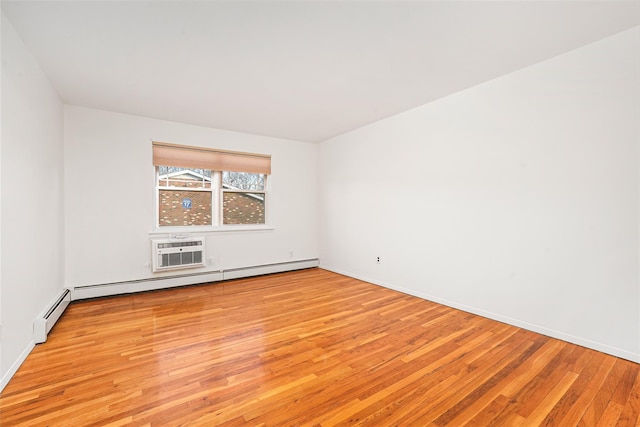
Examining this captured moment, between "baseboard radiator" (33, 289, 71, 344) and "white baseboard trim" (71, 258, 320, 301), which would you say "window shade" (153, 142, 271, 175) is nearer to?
"white baseboard trim" (71, 258, 320, 301)

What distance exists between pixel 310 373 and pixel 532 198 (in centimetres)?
270

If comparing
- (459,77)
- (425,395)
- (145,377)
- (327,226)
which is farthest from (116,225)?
(459,77)

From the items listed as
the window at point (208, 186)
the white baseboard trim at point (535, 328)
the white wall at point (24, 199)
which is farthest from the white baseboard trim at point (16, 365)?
the white baseboard trim at point (535, 328)

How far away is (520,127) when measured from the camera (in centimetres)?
297

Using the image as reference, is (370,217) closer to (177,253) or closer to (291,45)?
(291,45)

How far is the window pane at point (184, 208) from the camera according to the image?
459 centimetres

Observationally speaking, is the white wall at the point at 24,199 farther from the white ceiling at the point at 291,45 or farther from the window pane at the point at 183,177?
the window pane at the point at 183,177

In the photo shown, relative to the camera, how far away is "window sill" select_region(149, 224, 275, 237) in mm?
4484

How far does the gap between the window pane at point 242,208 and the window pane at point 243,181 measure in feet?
0.38

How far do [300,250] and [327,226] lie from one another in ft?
2.44

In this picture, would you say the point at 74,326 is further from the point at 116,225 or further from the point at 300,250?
the point at 300,250

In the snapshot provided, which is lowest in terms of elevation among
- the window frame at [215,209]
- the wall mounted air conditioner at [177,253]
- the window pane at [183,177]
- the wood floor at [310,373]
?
the wood floor at [310,373]

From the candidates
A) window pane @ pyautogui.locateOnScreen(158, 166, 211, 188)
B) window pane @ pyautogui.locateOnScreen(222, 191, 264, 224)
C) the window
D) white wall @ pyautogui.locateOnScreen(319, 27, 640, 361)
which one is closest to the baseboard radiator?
the window

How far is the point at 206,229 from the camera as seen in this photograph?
15.8 ft
